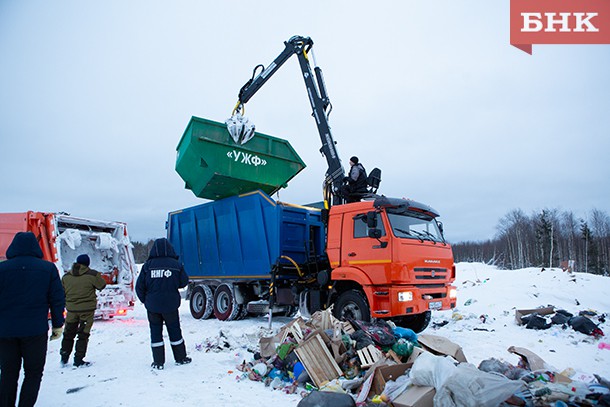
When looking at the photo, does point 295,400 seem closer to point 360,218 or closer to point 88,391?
point 88,391

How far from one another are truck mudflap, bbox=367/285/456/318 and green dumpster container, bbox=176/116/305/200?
4.42 metres

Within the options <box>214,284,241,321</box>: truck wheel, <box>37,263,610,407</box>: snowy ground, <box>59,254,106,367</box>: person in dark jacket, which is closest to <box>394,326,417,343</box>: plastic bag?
<box>37,263,610,407</box>: snowy ground

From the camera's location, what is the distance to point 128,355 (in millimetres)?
5926

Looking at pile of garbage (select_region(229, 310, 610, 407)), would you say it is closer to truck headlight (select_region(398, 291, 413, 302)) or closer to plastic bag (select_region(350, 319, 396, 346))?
plastic bag (select_region(350, 319, 396, 346))

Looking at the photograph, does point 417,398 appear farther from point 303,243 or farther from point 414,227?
point 303,243

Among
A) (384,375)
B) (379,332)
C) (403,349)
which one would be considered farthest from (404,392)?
(379,332)

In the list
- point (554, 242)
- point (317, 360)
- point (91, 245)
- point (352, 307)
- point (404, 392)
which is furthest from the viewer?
point (554, 242)

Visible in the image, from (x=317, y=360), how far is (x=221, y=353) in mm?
2120

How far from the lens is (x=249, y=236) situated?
8.99 metres

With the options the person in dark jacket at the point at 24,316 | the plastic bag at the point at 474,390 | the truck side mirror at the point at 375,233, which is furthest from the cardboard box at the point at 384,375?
the person in dark jacket at the point at 24,316

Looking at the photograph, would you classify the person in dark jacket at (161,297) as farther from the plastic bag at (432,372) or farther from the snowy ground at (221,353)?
the plastic bag at (432,372)

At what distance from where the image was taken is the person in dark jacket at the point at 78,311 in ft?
17.3

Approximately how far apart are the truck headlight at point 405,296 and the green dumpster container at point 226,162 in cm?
477

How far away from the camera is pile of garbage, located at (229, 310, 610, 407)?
118 inches
